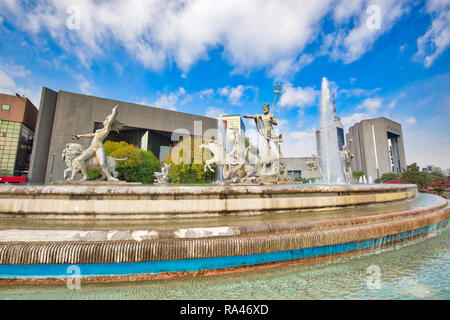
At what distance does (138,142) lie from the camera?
4144cm

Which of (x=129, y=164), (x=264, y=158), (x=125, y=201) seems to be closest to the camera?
(x=125, y=201)

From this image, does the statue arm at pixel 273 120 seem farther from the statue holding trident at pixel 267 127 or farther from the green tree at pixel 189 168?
the green tree at pixel 189 168

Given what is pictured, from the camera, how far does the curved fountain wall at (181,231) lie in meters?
2.12

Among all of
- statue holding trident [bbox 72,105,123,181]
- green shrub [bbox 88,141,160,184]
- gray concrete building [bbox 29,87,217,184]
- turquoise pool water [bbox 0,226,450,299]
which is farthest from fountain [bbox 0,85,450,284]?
gray concrete building [bbox 29,87,217,184]

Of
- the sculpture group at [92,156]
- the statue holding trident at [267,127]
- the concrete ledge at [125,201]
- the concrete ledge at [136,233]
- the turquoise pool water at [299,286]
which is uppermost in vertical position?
the statue holding trident at [267,127]

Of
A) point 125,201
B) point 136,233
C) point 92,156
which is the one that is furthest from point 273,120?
point 92,156

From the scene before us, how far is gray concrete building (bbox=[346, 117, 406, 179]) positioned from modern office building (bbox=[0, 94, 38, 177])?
86.7 meters

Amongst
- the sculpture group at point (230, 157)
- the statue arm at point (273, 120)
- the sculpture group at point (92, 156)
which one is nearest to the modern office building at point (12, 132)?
the sculpture group at point (230, 157)

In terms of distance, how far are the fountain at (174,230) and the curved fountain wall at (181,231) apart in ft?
0.04

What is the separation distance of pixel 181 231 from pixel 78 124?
134 ft

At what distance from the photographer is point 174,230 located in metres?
2.49

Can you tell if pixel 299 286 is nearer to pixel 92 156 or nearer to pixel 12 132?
pixel 92 156
